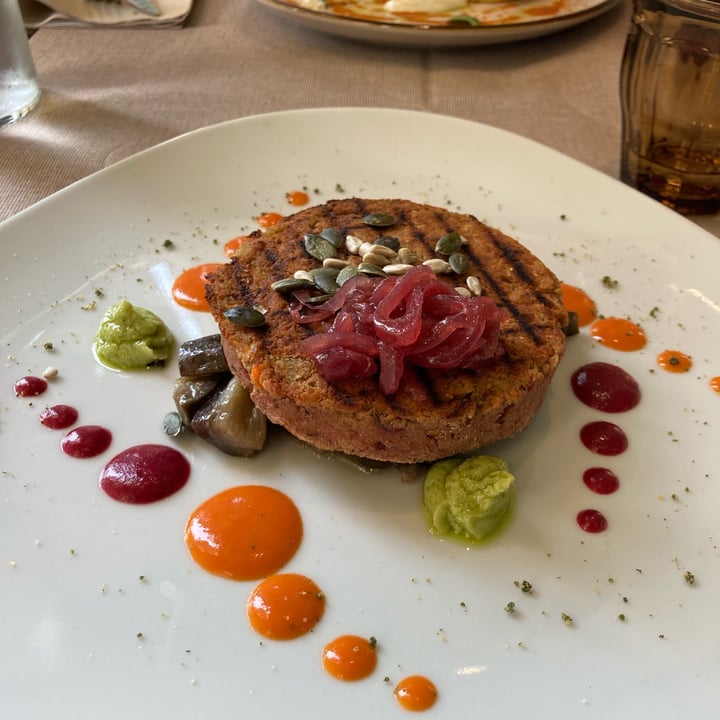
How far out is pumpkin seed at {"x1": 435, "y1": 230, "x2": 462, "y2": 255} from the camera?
3.54m

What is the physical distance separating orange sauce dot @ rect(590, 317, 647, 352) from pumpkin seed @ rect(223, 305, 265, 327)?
1.63 m

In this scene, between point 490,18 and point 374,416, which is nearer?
point 374,416

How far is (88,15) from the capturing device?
6.45 meters

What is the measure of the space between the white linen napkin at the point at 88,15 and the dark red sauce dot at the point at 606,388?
195 inches

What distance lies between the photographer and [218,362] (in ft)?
11.0

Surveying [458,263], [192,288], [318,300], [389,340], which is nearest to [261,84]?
[192,288]

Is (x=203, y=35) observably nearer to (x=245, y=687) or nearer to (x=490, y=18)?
(x=490, y=18)

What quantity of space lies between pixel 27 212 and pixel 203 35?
3285mm

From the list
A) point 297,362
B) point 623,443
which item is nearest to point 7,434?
point 297,362

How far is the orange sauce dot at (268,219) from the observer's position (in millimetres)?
4289

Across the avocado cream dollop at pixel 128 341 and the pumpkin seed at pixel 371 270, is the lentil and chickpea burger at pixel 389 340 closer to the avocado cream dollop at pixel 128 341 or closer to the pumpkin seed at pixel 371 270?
the pumpkin seed at pixel 371 270

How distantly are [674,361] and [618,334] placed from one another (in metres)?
0.29

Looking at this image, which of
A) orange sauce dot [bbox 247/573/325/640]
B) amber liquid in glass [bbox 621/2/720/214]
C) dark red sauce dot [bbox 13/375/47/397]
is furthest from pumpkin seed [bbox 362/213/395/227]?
amber liquid in glass [bbox 621/2/720/214]

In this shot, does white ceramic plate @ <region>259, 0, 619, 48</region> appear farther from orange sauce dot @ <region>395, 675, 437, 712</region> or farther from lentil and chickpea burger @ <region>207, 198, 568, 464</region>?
orange sauce dot @ <region>395, 675, 437, 712</region>
